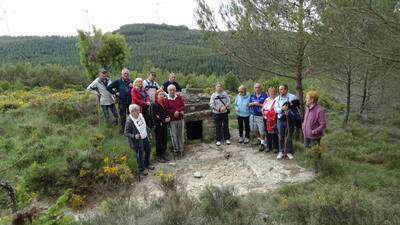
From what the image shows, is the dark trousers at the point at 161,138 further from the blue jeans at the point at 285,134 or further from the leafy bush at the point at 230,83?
the leafy bush at the point at 230,83

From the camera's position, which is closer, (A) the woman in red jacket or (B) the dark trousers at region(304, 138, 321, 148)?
(B) the dark trousers at region(304, 138, 321, 148)

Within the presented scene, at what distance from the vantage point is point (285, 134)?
26.7 ft

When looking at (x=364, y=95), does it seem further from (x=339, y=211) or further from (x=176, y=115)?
(x=339, y=211)

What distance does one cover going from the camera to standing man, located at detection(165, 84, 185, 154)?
337 inches

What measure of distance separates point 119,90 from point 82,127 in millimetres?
2097

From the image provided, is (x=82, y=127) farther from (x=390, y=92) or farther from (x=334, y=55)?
(x=390, y=92)

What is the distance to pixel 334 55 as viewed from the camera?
1127 centimetres

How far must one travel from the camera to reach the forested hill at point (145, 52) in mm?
49469

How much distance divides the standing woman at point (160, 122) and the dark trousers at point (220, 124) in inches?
52.1

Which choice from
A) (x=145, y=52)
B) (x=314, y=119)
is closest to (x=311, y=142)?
(x=314, y=119)

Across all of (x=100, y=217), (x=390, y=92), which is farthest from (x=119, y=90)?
(x=390, y=92)

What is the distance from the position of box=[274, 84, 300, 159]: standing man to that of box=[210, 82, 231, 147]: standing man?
4.93 ft

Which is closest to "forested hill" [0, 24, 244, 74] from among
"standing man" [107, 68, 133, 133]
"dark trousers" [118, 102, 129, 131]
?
"dark trousers" [118, 102, 129, 131]

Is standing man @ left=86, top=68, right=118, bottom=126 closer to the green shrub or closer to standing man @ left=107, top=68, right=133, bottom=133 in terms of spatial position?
standing man @ left=107, top=68, right=133, bottom=133
